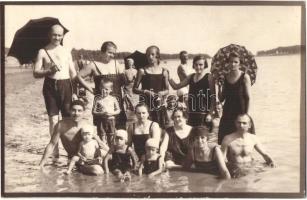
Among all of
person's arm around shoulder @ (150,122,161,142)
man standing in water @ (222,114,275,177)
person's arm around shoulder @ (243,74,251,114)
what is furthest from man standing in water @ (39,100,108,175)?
person's arm around shoulder @ (243,74,251,114)

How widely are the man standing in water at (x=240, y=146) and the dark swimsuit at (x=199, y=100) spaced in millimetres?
157

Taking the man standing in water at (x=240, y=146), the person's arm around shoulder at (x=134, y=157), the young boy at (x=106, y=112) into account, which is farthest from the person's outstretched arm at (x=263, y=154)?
the young boy at (x=106, y=112)

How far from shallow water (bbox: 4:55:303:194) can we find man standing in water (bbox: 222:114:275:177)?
0.04 meters

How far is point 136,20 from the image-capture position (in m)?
2.07

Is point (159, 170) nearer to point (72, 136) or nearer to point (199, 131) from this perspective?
point (199, 131)

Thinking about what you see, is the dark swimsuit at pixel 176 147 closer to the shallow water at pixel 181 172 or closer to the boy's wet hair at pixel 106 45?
the shallow water at pixel 181 172

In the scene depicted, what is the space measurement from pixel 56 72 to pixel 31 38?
0.66 feet

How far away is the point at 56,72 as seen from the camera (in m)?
2.06

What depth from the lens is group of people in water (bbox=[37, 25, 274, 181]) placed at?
204 cm

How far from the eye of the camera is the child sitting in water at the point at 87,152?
204 cm

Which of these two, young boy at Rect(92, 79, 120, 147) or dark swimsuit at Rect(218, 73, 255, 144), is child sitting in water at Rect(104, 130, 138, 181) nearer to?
young boy at Rect(92, 79, 120, 147)

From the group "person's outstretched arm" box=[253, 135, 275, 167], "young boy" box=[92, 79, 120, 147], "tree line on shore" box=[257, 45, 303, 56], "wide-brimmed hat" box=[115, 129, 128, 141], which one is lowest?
"person's outstretched arm" box=[253, 135, 275, 167]

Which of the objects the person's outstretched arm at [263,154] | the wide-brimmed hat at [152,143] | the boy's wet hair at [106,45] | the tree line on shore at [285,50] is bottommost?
the person's outstretched arm at [263,154]

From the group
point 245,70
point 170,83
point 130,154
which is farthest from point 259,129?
point 130,154
